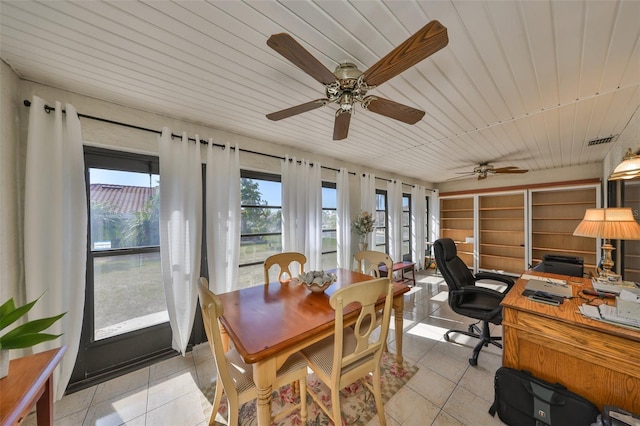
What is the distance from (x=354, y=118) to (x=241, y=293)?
6.63ft

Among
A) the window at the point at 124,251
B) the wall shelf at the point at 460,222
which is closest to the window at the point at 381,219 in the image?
the wall shelf at the point at 460,222

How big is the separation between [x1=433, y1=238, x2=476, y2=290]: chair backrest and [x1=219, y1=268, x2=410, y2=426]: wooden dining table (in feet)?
2.25

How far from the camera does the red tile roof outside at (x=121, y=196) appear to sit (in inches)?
78.5

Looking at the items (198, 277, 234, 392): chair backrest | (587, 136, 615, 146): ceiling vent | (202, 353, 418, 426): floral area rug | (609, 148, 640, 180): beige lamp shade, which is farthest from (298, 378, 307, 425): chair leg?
(587, 136, 615, 146): ceiling vent

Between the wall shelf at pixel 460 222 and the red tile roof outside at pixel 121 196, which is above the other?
the red tile roof outside at pixel 121 196

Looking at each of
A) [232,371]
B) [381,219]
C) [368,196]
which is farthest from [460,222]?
[232,371]

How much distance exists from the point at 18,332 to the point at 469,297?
11.2ft

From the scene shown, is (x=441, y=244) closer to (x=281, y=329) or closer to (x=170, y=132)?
(x=281, y=329)

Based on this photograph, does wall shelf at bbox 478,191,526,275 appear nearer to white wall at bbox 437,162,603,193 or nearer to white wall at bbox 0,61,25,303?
white wall at bbox 437,162,603,193

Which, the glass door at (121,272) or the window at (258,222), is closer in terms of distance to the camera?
the glass door at (121,272)

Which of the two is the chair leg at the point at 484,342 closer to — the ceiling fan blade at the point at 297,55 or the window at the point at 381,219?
the window at the point at 381,219

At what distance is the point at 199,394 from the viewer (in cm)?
180

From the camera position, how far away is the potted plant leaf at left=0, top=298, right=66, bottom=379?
860 millimetres

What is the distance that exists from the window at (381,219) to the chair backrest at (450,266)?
2.05 m
